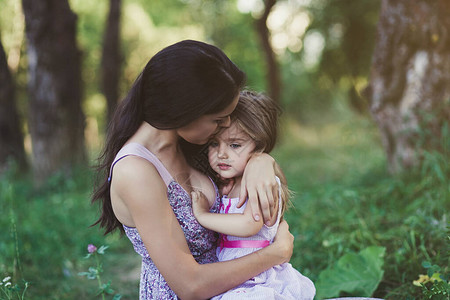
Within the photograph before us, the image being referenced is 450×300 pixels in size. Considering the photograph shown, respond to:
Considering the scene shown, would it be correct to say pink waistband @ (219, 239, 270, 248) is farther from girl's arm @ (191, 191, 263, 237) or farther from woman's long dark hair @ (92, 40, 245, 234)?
woman's long dark hair @ (92, 40, 245, 234)

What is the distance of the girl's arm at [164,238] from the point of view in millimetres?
1677

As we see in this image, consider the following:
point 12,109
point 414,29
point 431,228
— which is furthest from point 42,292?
point 12,109

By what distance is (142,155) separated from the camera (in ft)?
5.76

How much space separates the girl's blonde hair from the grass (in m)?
0.94

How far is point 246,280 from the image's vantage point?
5.81ft

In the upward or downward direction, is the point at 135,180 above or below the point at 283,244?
above

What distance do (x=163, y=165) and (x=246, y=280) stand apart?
21.9 inches

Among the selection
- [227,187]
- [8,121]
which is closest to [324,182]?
[227,187]

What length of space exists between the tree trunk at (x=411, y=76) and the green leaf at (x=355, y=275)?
69.8 inches

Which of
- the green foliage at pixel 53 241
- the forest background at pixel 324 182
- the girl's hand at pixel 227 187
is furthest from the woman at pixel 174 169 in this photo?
the green foliage at pixel 53 241

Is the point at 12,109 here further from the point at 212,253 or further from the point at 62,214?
the point at 212,253

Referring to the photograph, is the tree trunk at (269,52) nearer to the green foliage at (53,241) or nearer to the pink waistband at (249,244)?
the green foliage at (53,241)

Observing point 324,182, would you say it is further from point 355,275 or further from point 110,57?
point 110,57

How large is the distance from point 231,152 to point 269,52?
8.87 m
